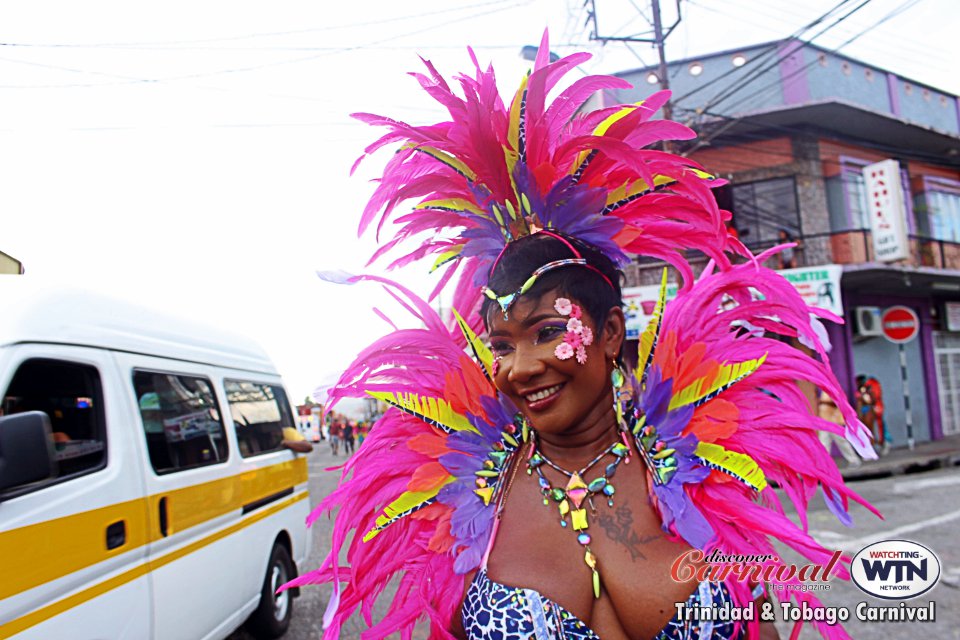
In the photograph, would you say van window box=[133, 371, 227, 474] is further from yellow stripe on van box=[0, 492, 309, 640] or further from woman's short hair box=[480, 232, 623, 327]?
woman's short hair box=[480, 232, 623, 327]

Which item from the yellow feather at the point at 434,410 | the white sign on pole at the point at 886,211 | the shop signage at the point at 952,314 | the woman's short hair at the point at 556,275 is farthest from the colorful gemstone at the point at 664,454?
the shop signage at the point at 952,314

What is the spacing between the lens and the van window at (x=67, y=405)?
2416 millimetres

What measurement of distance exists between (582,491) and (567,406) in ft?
0.68

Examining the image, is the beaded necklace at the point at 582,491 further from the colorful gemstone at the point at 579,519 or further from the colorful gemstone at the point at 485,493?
the colorful gemstone at the point at 485,493

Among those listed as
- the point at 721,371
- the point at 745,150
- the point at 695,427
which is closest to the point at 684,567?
the point at 695,427

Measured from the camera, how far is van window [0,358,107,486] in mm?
2416

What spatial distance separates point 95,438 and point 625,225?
2442 mm

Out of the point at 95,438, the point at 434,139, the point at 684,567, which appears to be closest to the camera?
the point at 684,567

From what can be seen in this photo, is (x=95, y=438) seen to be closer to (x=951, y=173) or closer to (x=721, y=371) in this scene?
(x=721, y=371)

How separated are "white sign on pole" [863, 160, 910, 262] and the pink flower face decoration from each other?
1348 cm

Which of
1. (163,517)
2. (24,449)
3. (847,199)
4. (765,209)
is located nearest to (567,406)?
(24,449)

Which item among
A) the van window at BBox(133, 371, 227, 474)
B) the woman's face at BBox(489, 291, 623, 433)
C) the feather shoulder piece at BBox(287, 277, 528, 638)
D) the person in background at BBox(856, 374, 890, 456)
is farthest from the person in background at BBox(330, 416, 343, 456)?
the woman's face at BBox(489, 291, 623, 433)

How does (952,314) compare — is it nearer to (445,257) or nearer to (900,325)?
(900,325)

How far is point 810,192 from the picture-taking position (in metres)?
13.7
